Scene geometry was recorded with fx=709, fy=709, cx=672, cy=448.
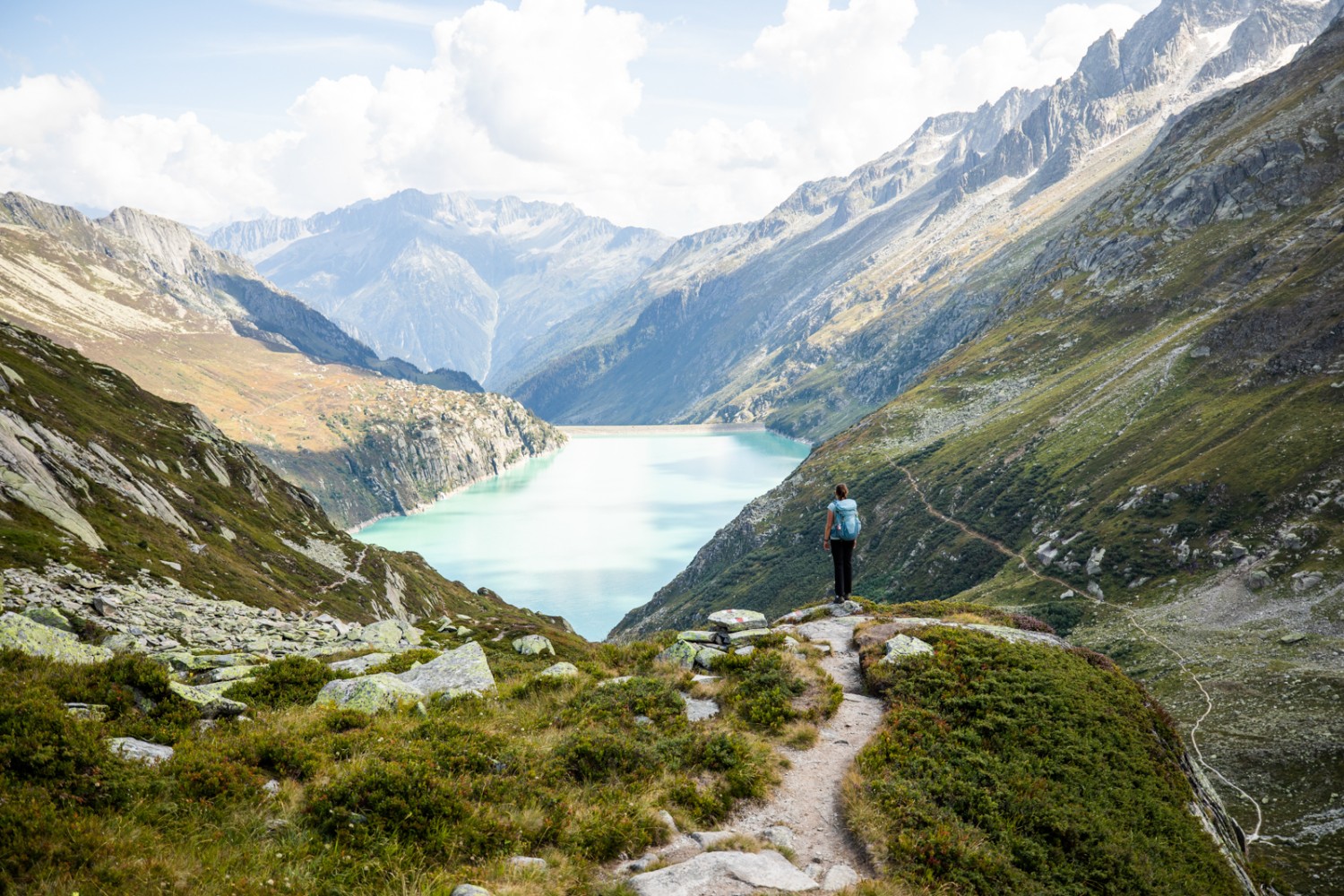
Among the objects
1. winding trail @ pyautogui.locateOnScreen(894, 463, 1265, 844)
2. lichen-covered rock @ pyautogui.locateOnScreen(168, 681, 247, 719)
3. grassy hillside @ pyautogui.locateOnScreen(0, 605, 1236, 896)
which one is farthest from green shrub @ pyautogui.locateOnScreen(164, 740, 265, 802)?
winding trail @ pyautogui.locateOnScreen(894, 463, 1265, 844)

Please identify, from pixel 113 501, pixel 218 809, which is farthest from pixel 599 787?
pixel 113 501

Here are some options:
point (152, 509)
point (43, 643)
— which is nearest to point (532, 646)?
point (43, 643)

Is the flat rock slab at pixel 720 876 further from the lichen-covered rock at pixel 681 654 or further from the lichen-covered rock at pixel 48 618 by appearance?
the lichen-covered rock at pixel 48 618

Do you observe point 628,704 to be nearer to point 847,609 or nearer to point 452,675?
point 452,675

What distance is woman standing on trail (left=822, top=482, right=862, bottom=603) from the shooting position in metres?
27.6

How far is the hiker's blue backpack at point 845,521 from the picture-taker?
90.4 ft

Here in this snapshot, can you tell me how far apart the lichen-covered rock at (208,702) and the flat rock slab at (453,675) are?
4379 millimetres

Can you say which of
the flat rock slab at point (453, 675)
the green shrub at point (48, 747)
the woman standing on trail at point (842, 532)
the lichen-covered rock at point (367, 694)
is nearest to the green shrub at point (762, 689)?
the flat rock slab at point (453, 675)

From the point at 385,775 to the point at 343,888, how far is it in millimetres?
2382

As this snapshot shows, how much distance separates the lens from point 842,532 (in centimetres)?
2789

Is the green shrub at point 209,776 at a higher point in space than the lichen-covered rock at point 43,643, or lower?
lower

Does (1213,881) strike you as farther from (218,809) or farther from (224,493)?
(224,493)

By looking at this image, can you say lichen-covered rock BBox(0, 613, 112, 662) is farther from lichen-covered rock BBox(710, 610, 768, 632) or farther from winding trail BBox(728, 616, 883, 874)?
lichen-covered rock BBox(710, 610, 768, 632)

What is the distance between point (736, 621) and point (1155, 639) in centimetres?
5679
